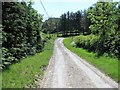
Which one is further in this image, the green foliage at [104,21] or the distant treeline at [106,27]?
the green foliage at [104,21]

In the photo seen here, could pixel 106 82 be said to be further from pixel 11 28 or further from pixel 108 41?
pixel 108 41

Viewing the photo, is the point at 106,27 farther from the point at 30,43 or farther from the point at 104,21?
the point at 30,43

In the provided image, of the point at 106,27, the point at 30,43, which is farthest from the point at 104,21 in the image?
the point at 30,43

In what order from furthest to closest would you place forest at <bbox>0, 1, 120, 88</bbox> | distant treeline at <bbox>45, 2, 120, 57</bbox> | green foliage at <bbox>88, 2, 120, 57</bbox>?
green foliage at <bbox>88, 2, 120, 57</bbox>, distant treeline at <bbox>45, 2, 120, 57</bbox>, forest at <bbox>0, 1, 120, 88</bbox>

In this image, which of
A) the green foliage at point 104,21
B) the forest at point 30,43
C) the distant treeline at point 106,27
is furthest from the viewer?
the green foliage at point 104,21

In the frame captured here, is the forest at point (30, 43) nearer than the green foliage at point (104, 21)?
Yes

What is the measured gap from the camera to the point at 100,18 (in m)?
38.4

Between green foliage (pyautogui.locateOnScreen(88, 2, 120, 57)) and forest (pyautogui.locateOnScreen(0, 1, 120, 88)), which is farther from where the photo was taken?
green foliage (pyautogui.locateOnScreen(88, 2, 120, 57))

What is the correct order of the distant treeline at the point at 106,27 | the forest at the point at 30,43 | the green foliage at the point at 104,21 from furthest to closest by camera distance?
the green foliage at the point at 104,21 < the distant treeline at the point at 106,27 < the forest at the point at 30,43

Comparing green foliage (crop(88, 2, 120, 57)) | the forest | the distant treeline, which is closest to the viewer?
the forest

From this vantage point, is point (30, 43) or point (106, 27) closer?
point (30, 43)

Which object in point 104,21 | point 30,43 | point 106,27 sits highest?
point 104,21

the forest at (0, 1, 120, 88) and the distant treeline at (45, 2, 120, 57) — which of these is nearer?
the forest at (0, 1, 120, 88)

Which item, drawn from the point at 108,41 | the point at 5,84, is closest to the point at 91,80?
the point at 5,84
